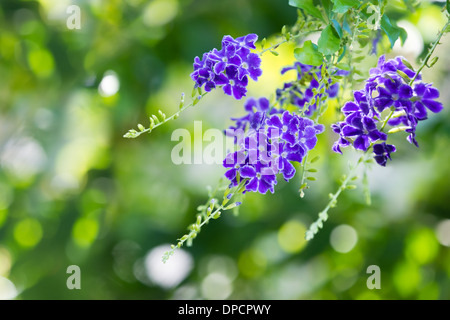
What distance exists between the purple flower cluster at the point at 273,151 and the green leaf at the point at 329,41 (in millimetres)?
77

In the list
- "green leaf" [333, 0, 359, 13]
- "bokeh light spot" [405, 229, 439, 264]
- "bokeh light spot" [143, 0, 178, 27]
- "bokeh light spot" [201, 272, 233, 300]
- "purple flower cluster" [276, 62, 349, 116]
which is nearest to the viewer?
"green leaf" [333, 0, 359, 13]

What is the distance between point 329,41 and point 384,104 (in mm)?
88

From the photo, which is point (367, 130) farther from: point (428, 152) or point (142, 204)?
point (142, 204)

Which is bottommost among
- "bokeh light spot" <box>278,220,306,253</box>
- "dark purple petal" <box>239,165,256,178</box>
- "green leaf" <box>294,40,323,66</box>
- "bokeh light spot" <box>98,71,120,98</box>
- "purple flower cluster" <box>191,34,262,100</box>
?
"dark purple petal" <box>239,165,256,178</box>

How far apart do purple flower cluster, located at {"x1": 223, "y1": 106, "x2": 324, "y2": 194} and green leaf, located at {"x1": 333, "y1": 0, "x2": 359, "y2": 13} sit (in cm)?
12

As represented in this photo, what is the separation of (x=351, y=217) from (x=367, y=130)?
1387mm

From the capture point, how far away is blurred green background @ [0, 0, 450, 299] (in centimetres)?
169

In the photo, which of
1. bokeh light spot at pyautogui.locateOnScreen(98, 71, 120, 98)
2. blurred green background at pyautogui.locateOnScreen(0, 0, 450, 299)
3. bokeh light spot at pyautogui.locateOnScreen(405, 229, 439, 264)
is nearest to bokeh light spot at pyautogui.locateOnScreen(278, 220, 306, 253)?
blurred green background at pyautogui.locateOnScreen(0, 0, 450, 299)

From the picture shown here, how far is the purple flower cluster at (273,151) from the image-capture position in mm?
560

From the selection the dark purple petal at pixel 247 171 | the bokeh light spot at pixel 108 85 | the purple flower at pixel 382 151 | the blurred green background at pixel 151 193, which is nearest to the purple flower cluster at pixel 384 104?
the purple flower at pixel 382 151

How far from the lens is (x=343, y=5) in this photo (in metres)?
0.56

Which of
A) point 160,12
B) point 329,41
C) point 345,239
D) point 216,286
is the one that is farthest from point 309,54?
point 216,286

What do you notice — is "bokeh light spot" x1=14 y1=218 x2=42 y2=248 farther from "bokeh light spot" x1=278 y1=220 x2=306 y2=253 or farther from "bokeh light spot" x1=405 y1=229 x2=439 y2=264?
"bokeh light spot" x1=405 y1=229 x2=439 y2=264
